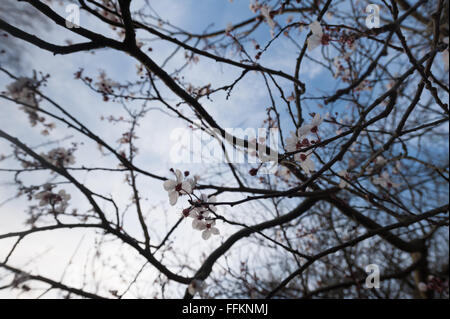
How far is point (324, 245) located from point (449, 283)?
194 cm

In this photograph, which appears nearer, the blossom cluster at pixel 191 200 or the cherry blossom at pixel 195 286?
the blossom cluster at pixel 191 200

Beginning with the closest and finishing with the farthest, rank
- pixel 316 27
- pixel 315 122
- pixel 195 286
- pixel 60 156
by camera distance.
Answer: pixel 315 122
pixel 316 27
pixel 195 286
pixel 60 156

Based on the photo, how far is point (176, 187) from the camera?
1.31 metres

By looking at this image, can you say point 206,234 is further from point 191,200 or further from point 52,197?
point 52,197

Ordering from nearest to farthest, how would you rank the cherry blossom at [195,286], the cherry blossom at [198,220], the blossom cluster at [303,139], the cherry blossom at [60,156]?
1. the blossom cluster at [303,139]
2. the cherry blossom at [198,220]
3. the cherry blossom at [195,286]
4. the cherry blossom at [60,156]

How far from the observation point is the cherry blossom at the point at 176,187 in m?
1.29

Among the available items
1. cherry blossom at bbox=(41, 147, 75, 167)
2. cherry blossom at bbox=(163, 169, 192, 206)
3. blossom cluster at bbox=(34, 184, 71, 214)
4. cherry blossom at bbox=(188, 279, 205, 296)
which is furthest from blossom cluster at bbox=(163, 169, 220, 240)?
cherry blossom at bbox=(41, 147, 75, 167)

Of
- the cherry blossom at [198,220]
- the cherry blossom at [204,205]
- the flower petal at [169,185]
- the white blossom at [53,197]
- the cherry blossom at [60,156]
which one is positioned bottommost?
the cherry blossom at [198,220]

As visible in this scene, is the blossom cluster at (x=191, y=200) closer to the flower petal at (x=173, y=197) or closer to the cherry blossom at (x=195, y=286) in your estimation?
the flower petal at (x=173, y=197)

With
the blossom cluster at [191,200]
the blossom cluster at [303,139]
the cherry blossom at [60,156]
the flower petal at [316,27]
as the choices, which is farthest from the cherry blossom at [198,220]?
the cherry blossom at [60,156]

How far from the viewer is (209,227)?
1.45 meters

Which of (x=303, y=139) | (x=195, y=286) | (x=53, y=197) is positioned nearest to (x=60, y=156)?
(x=53, y=197)
